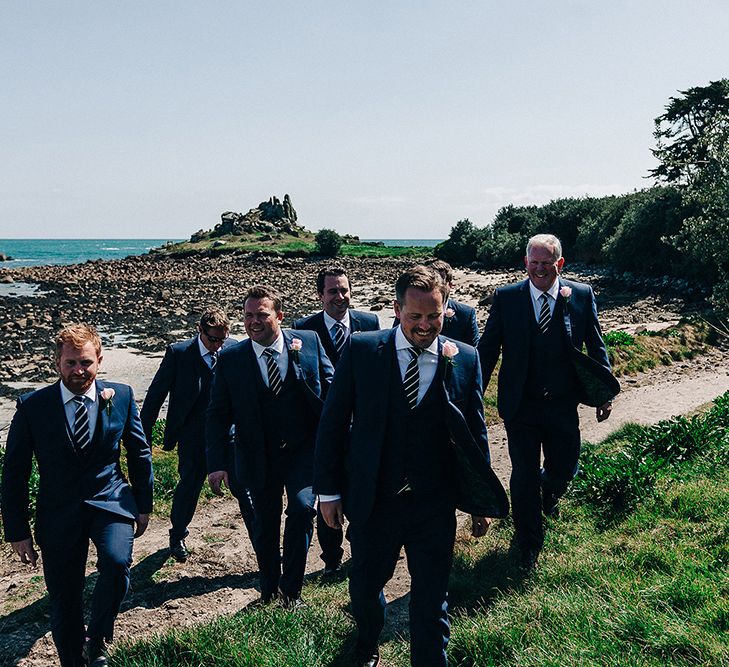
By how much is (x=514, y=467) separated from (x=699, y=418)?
4.29 metres

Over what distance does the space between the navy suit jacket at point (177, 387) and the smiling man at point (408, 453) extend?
10.7 ft

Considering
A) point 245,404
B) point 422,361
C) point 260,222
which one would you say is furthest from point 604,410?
point 260,222

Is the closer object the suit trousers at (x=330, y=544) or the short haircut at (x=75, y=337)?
the short haircut at (x=75, y=337)

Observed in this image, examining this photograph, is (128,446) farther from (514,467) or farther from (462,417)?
(514,467)

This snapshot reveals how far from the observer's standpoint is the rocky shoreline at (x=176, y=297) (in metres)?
25.0

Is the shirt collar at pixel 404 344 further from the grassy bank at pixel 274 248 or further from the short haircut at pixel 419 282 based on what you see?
the grassy bank at pixel 274 248

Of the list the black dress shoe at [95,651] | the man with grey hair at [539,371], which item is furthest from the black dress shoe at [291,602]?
the man with grey hair at [539,371]

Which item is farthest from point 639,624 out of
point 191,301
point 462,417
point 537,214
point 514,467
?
point 537,214

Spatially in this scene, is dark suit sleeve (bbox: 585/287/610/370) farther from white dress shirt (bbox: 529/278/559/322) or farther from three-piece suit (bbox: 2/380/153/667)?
three-piece suit (bbox: 2/380/153/667)

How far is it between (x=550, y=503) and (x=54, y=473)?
446 centimetres

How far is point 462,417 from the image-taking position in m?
4.18

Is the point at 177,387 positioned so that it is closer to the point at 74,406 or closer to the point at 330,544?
the point at 330,544

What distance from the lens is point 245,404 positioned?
5.68 meters

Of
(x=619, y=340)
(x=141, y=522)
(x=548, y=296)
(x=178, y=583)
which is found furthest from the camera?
(x=619, y=340)
